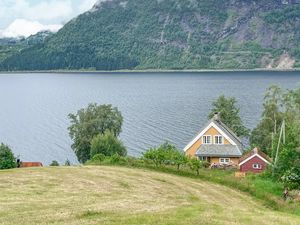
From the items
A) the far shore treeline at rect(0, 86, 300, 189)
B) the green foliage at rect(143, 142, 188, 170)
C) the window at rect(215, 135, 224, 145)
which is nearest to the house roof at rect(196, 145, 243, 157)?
the window at rect(215, 135, 224, 145)

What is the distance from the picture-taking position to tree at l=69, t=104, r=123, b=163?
314 ft

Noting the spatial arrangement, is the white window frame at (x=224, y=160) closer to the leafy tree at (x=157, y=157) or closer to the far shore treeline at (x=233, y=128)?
the far shore treeline at (x=233, y=128)

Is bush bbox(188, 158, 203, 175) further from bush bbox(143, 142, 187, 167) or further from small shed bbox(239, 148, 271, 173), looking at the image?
small shed bbox(239, 148, 271, 173)

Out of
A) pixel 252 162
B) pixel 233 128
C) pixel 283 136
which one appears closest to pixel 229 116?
pixel 233 128

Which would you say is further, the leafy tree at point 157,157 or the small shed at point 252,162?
the small shed at point 252,162

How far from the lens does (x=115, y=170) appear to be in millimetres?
52094

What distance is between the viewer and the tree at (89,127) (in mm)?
95812

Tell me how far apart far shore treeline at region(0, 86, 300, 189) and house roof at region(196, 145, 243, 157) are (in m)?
3.93

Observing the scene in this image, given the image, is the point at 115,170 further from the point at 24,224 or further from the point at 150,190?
the point at 24,224

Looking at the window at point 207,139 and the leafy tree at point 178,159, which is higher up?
the window at point 207,139

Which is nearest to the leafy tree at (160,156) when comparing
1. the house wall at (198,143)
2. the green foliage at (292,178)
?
the house wall at (198,143)

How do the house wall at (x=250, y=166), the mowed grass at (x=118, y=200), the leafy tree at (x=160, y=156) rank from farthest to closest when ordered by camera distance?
1. the house wall at (x=250, y=166)
2. the leafy tree at (x=160, y=156)
3. the mowed grass at (x=118, y=200)

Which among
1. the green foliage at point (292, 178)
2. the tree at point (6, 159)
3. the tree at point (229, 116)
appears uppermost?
the tree at point (229, 116)

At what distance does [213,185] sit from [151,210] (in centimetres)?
2117
